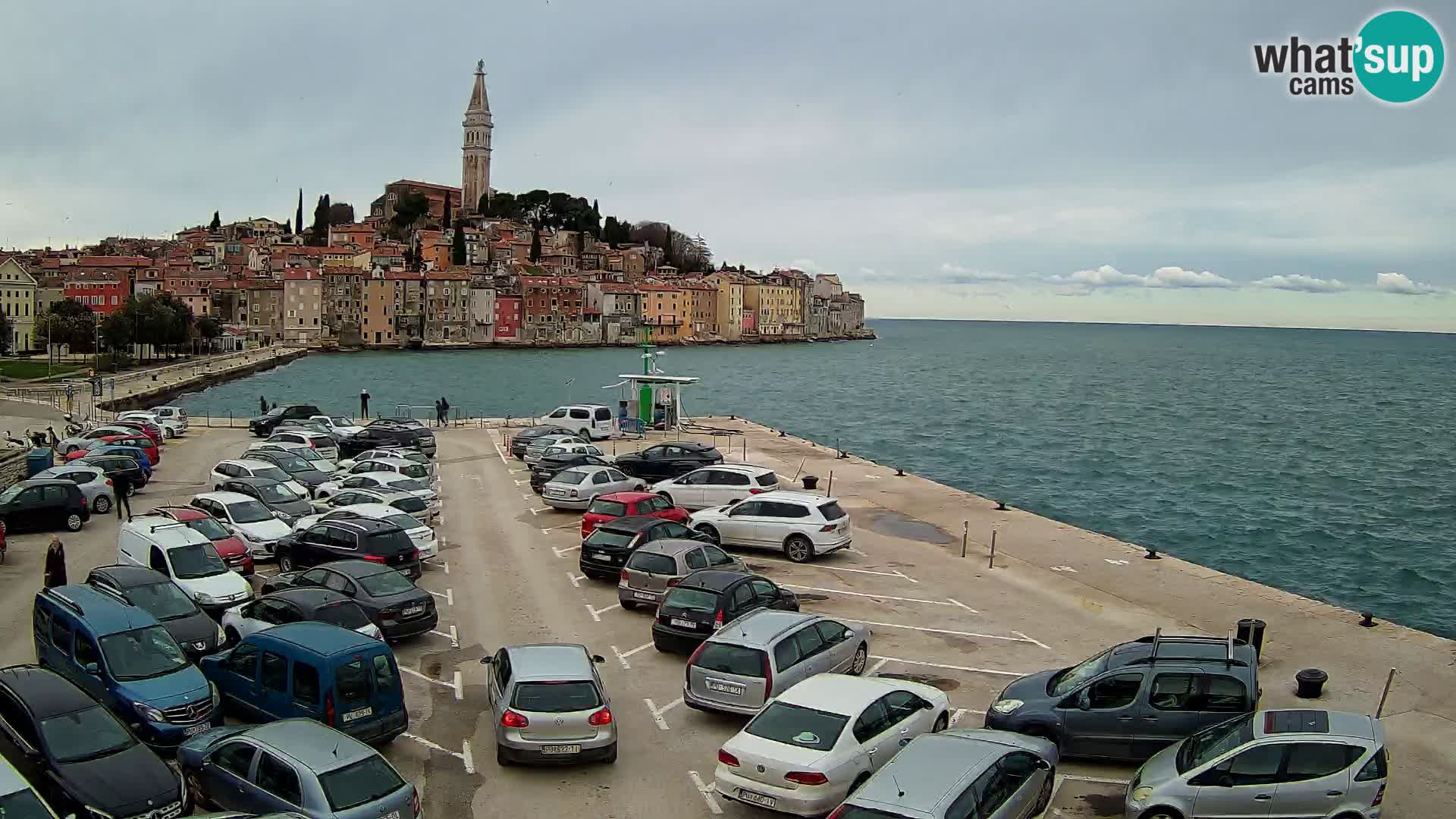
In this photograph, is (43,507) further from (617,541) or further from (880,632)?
(880,632)

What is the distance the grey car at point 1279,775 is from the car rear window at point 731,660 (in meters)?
3.86

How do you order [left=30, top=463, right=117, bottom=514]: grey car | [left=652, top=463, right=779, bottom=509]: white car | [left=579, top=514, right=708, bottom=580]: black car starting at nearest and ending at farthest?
[left=579, top=514, right=708, bottom=580]: black car < [left=30, top=463, right=117, bottom=514]: grey car < [left=652, top=463, right=779, bottom=509]: white car

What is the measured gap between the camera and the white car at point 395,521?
18.8m

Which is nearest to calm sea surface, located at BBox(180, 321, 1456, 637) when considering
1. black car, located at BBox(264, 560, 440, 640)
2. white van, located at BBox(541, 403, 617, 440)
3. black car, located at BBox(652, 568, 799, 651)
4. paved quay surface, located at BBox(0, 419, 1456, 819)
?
paved quay surface, located at BBox(0, 419, 1456, 819)

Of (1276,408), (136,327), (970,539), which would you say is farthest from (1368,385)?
(136,327)

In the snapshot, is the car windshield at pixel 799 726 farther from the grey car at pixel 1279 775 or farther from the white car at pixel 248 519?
the white car at pixel 248 519

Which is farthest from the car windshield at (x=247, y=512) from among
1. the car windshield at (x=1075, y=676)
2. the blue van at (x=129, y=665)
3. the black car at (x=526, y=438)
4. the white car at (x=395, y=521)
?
the car windshield at (x=1075, y=676)

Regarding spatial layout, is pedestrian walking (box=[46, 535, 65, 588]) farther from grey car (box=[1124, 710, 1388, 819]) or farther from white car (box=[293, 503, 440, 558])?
grey car (box=[1124, 710, 1388, 819])

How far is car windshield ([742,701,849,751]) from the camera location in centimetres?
936

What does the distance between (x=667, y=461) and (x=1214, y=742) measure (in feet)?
69.2

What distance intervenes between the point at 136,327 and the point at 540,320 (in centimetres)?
8405

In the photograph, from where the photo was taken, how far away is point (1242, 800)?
8.73m

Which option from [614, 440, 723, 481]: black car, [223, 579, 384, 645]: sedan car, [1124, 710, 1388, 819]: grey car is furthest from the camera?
[614, 440, 723, 481]: black car

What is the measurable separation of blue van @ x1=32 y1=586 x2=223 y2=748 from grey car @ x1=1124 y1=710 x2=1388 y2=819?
9.05 meters
